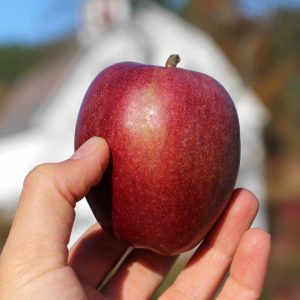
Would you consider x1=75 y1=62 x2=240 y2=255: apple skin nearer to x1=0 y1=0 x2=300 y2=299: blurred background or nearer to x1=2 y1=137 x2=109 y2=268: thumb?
x1=2 y1=137 x2=109 y2=268: thumb

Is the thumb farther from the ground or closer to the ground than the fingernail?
closer to the ground

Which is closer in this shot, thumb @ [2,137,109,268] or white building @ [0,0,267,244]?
thumb @ [2,137,109,268]

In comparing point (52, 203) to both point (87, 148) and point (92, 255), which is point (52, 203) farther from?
point (92, 255)

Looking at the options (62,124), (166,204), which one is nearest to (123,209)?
(166,204)

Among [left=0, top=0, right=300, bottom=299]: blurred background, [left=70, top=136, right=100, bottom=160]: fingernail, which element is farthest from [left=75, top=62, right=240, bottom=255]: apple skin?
[left=0, top=0, right=300, bottom=299]: blurred background

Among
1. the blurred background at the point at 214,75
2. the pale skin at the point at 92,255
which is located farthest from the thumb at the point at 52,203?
the blurred background at the point at 214,75

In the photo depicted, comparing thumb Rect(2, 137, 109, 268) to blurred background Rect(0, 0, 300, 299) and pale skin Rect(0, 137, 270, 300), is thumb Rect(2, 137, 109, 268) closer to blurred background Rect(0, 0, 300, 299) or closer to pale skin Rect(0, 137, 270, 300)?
pale skin Rect(0, 137, 270, 300)

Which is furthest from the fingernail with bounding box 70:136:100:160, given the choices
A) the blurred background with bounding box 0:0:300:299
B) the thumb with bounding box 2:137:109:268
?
the blurred background with bounding box 0:0:300:299

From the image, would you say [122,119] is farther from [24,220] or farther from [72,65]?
[72,65]
